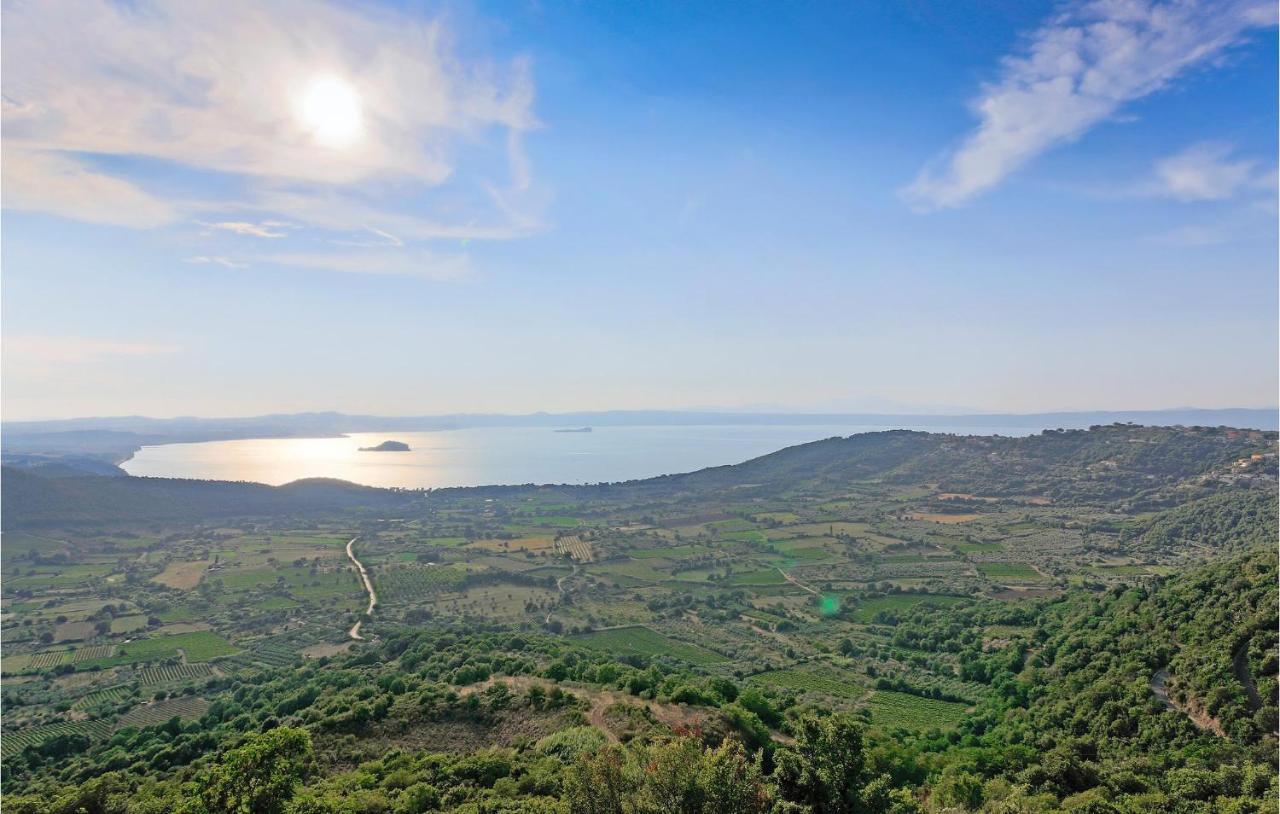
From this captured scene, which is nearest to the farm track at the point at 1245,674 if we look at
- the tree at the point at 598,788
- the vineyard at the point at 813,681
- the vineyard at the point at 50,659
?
the vineyard at the point at 813,681

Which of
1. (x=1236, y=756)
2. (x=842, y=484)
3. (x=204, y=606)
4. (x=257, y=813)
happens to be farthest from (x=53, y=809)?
(x=842, y=484)

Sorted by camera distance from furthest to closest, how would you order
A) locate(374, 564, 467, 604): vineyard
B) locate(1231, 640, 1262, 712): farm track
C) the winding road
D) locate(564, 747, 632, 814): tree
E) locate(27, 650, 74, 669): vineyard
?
locate(374, 564, 467, 604): vineyard → the winding road → locate(27, 650, 74, 669): vineyard → locate(1231, 640, 1262, 712): farm track → locate(564, 747, 632, 814): tree

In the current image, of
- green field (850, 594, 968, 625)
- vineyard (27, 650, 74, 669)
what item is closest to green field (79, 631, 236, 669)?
vineyard (27, 650, 74, 669)

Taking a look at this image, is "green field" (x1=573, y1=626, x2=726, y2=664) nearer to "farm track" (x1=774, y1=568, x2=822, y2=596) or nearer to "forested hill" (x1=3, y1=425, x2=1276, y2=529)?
"farm track" (x1=774, y1=568, x2=822, y2=596)

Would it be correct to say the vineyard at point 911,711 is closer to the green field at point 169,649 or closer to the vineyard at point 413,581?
the vineyard at point 413,581

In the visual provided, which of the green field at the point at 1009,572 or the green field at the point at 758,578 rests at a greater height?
the green field at the point at 1009,572

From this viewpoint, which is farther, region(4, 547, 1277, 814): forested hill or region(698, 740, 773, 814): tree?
region(4, 547, 1277, 814): forested hill

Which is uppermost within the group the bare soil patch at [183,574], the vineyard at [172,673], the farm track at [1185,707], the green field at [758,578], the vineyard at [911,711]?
the farm track at [1185,707]
